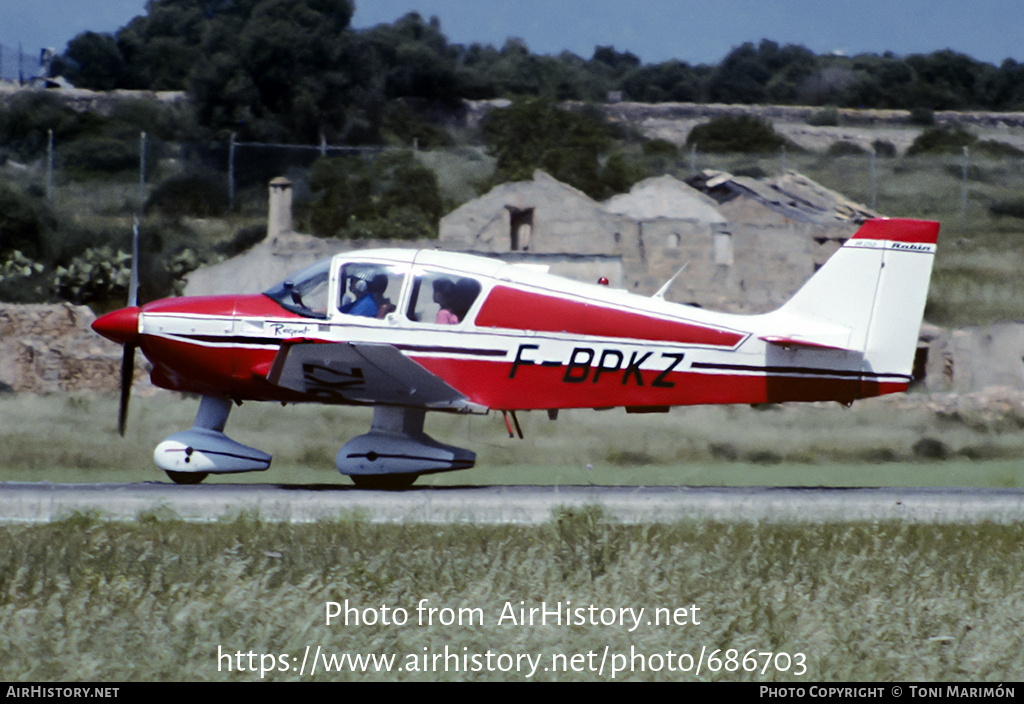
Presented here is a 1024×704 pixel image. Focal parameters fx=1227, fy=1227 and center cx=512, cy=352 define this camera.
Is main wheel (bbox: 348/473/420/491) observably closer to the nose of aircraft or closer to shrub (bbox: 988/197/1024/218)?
the nose of aircraft

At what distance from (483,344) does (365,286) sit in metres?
1.33

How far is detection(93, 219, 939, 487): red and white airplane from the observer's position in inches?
485

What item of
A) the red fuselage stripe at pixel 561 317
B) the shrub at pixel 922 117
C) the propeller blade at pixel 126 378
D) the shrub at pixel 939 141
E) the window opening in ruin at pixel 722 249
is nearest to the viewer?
the red fuselage stripe at pixel 561 317

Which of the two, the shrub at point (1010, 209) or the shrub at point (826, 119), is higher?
the shrub at point (826, 119)

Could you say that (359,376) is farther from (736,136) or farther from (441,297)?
(736,136)

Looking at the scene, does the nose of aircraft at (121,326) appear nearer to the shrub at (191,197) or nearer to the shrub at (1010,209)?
the shrub at (191,197)

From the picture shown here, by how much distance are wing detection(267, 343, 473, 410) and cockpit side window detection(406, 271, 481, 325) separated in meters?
0.58

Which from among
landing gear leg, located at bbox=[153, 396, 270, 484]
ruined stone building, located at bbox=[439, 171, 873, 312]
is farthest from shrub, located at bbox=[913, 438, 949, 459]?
ruined stone building, located at bbox=[439, 171, 873, 312]

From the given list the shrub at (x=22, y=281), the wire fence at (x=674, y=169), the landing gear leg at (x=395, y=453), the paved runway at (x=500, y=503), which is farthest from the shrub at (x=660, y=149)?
the landing gear leg at (x=395, y=453)

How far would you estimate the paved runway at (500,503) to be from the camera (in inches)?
399

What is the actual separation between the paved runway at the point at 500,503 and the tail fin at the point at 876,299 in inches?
58.8

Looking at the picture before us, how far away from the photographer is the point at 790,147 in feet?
217

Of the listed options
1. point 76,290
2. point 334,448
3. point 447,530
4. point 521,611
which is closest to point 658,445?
point 334,448
